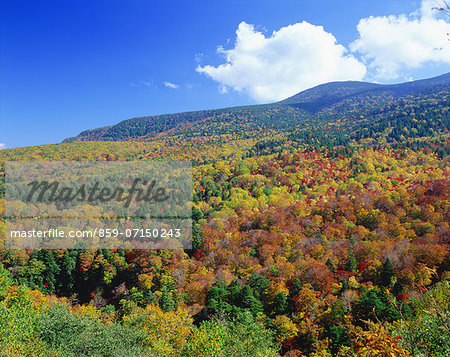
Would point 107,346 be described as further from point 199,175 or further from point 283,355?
point 199,175

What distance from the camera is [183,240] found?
63.8 metres

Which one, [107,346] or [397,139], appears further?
[397,139]

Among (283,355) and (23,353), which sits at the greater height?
(23,353)

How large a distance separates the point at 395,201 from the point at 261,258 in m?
45.3

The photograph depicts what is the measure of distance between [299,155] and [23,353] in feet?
472

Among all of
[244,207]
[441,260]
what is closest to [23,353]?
[441,260]

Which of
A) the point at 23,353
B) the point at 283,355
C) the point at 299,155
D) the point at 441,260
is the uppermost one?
the point at 299,155

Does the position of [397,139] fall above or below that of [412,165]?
above

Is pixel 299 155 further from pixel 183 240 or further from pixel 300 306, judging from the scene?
pixel 300 306

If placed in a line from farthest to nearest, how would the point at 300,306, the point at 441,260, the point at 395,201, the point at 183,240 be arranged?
the point at 395,201 → the point at 183,240 → the point at 441,260 → the point at 300,306

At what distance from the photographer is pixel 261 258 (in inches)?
2202

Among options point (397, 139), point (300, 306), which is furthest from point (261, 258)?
point (397, 139)

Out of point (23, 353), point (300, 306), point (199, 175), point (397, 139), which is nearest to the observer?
point (23, 353)

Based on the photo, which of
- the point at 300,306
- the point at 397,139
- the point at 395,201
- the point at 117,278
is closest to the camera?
the point at 300,306
